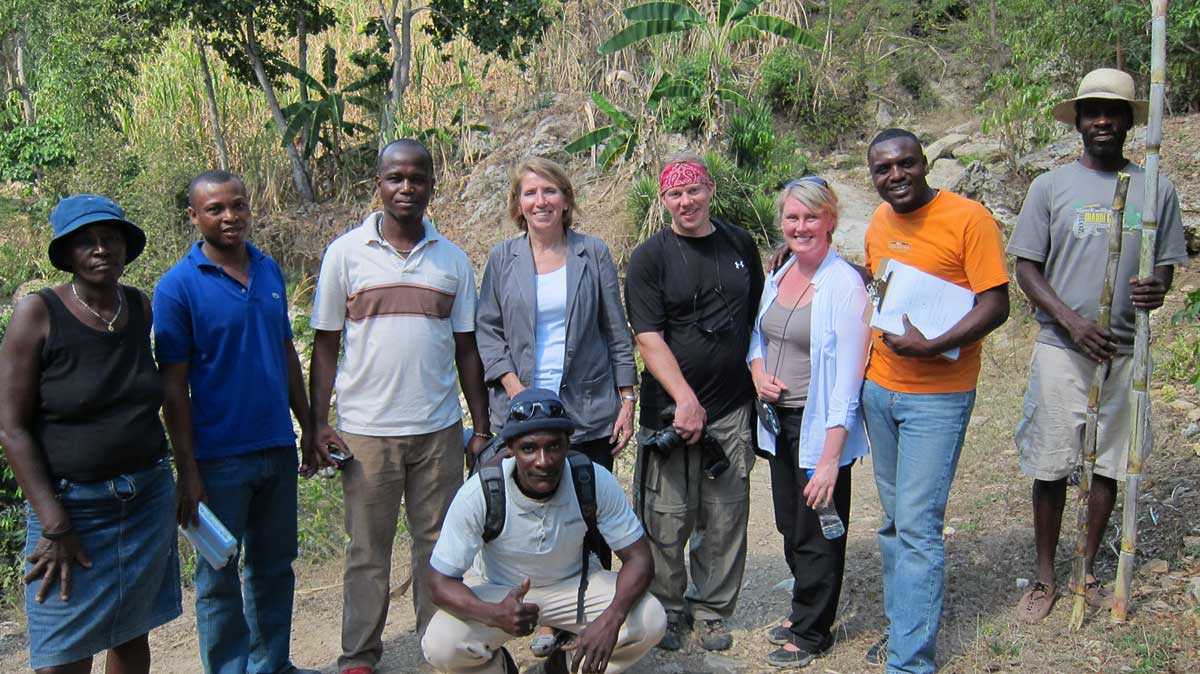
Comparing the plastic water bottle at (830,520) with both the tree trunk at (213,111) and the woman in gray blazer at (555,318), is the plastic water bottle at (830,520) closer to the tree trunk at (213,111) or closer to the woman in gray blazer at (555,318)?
the woman in gray blazer at (555,318)

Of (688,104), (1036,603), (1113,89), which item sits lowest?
(1036,603)

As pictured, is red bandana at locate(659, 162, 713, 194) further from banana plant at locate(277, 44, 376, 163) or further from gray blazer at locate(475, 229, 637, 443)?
banana plant at locate(277, 44, 376, 163)

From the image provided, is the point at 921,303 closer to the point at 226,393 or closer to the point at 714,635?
the point at 714,635

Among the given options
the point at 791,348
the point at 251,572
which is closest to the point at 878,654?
the point at 791,348

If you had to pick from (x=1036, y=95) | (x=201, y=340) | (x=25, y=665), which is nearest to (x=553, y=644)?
(x=201, y=340)

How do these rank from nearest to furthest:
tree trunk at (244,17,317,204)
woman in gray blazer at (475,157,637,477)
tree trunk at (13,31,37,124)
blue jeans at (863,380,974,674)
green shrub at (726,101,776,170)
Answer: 1. blue jeans at (863,380,974,674)
2. woman in gray blazer at (475,157,637,477)
3. green shrub at (726,101,776,170)
4. tree trunk at (244,17,317,204)
5. tree trunk at (13,31,37,124)

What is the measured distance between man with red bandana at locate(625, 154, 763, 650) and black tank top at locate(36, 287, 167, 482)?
1.82m

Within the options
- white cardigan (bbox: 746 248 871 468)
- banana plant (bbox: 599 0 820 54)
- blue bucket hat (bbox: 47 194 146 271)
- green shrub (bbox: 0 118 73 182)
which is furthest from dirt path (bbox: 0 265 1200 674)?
green shrub (bbox: 0 118 73 182)

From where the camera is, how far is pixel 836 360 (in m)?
3.69

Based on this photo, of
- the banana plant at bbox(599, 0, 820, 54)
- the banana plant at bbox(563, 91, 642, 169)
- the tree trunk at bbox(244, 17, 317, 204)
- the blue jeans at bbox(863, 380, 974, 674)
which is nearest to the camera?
the blue jeans at bbox(863, 380, 974, 674)

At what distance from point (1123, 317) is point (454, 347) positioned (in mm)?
2607

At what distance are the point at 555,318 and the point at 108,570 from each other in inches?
69.5

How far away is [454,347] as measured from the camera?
3.98 meters

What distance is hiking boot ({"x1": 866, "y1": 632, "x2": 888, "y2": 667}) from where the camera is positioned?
3867mm
